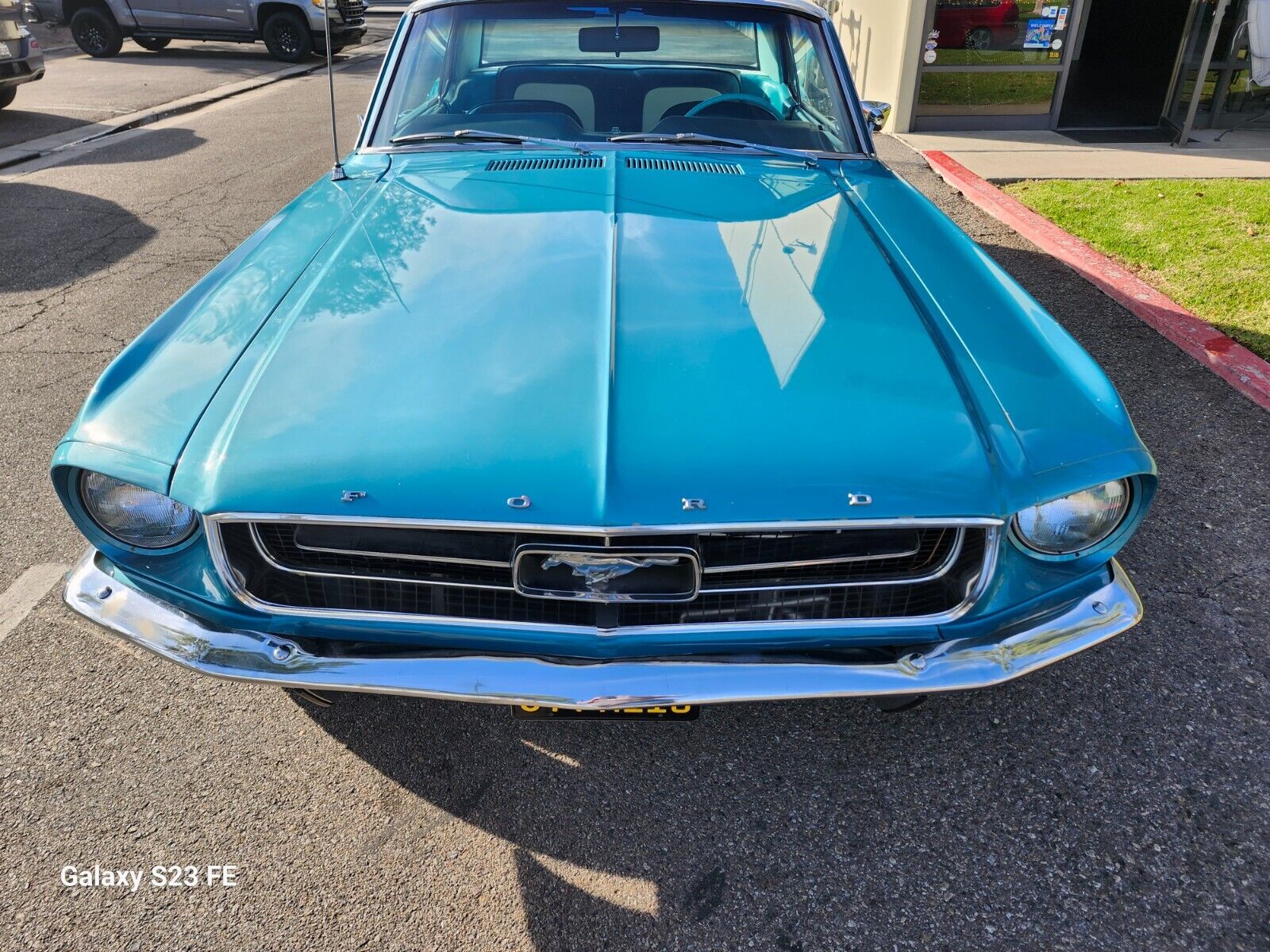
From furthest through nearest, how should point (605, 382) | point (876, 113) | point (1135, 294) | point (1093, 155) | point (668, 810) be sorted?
point (1093, 155) < point (1135, 294) < point (876, 113) < point (668, 810) < point (605, 382)

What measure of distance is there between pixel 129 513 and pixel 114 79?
13.1m

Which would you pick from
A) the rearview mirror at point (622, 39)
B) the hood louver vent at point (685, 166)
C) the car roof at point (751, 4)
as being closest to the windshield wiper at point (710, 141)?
the hood louver vent at point (685, 166)

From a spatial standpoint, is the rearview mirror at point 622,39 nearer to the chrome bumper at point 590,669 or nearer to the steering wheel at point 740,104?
the steering wheel at point 740,104

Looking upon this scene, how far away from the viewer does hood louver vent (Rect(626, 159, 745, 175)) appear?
300cm

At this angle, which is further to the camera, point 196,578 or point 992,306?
point 992,306

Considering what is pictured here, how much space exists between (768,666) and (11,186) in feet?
26.0

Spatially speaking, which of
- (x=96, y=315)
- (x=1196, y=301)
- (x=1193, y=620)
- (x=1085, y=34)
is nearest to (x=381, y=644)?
(x=1193, y=620)

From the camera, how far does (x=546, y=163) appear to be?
3041 millimetres

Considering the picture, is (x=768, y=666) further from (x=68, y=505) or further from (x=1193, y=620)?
(x=1193, y=620)

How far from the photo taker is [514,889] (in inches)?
78.5

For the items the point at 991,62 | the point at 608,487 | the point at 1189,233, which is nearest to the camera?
the point at 608,487

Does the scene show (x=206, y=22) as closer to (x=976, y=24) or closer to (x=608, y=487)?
(x=976, y=24)

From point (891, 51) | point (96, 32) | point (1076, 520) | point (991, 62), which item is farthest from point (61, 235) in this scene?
point (96, 32)

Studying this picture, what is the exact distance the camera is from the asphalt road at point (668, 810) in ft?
6.29
